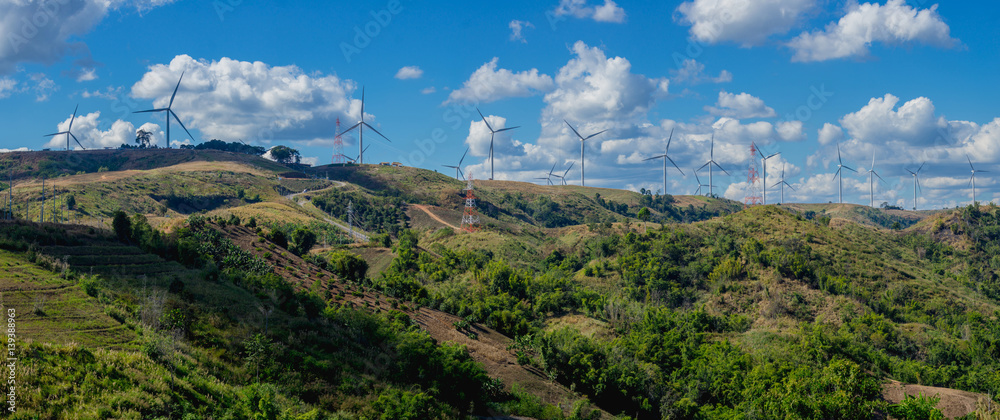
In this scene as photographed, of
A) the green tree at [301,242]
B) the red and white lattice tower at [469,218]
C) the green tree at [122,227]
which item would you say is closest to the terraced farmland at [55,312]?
the green tree at [122,227]

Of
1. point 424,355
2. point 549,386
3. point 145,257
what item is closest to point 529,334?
point 549,386

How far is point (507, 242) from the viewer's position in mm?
113875

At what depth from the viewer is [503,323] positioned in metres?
70.0

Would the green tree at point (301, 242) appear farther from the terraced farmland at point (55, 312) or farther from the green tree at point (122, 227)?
the terraced farmland at point (55, 312)

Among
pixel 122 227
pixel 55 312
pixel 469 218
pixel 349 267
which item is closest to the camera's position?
pixel 55 312

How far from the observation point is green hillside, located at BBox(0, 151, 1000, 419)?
107 ft

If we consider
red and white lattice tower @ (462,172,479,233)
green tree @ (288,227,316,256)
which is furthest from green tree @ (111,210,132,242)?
red and white lattice tower @ (462,172,479,233)

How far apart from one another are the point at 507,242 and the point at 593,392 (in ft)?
205

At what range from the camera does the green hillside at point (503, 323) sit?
32.8 meters

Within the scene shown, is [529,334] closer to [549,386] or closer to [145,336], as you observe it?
[549,386]

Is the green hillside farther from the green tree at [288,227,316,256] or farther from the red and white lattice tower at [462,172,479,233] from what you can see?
the red and white lattice tower at [462,172,479,233]

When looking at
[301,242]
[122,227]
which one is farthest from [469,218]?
[122,227]

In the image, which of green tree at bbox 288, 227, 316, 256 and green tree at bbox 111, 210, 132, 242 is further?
green tree at bbox 288, 227, 316, 256

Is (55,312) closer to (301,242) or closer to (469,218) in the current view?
(301,242)
